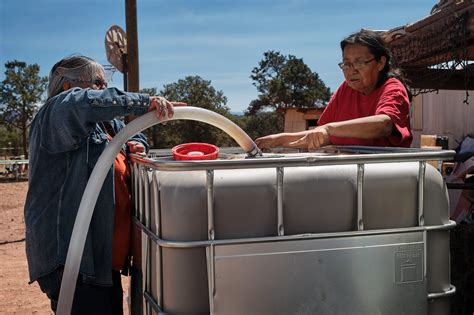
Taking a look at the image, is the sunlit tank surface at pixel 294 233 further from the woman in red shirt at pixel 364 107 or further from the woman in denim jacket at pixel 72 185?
the woman in red shirt at pixel 364 107

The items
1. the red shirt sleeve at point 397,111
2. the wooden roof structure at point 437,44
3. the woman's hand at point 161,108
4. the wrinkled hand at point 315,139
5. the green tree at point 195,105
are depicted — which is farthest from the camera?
the green tree at point 195,105

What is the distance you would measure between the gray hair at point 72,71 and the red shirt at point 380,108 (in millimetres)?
1046

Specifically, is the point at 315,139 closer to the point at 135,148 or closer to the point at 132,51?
the point at 135,148

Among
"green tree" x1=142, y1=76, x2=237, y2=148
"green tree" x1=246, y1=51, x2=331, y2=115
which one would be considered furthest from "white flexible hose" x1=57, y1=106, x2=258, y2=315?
"green tree" x1=246, y1=51, x2=331, y2=115

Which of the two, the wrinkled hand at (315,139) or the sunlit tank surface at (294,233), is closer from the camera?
the sunlit tank surface at (294,233)

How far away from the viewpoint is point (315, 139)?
7.08ft

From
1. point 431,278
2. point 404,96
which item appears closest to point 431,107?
point 404,96

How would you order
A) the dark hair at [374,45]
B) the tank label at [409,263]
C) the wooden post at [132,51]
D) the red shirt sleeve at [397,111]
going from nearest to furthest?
the tank label at [409,263]
the red shirt sleeve at [397,111]
the dark hair at [374,45]
the wooden post at [132,51]

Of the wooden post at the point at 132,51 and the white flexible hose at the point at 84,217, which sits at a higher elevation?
the wooden post at the point at 132,51

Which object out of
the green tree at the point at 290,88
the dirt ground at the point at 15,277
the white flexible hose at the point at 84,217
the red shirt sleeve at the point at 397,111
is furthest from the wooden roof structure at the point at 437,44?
the green tree at the point at 290,88

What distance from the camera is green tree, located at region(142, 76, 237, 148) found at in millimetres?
23219

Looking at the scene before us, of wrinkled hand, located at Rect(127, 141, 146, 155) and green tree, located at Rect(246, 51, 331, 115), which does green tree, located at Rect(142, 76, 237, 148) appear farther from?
wrinkled hand, located at Rect(127, 141, 146, 155)

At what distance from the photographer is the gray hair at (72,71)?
7.11 feet

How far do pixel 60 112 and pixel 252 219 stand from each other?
2.71ft
